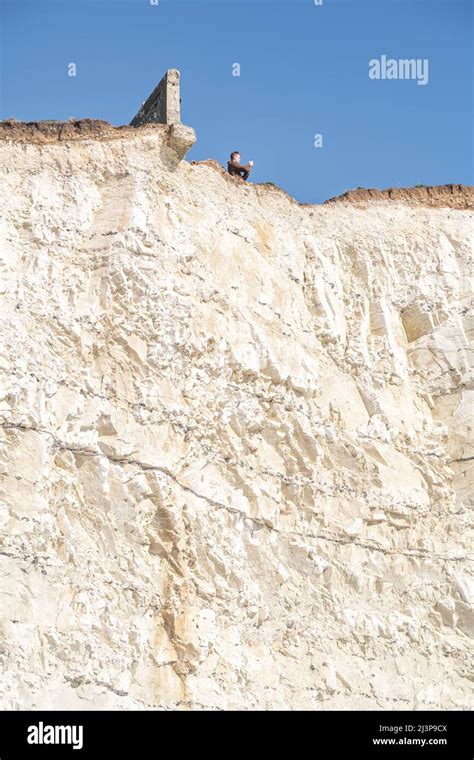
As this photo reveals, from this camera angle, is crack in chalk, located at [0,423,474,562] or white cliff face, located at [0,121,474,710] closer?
white cliff face, located at [0,121,474,710]

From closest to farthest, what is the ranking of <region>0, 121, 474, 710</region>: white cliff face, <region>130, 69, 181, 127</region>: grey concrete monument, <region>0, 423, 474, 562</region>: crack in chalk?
<region>0, 121, 474, 710</region>: white cliff face → <region>0, 423, 474, 562</region>: crack in chalk → <region>130, 69, 181, 127</region>: grey concrete monument

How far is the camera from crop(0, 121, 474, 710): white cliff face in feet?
55.4

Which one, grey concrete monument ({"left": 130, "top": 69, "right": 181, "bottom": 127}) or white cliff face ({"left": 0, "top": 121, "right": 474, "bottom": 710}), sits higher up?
grey concrete monument ({"left": 130, "top": 69, "right": 181, "bottom": 127})

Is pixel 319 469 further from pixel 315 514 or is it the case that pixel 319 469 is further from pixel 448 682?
pixel 448 682

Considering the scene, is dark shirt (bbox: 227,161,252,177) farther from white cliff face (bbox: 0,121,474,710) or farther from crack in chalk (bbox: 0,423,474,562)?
crack in chalk (bbox: 0,423,474,562)

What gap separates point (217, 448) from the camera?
1930 centimetres

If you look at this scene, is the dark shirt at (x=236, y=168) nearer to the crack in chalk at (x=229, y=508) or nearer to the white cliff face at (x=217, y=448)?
the white cliff face at (x=217, y=448)

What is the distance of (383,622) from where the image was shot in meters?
19.6

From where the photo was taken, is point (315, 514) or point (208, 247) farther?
point (208, 247)

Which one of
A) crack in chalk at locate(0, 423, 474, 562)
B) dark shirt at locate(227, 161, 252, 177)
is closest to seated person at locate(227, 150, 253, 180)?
dark shirt at locate(227, 161, 252, 177)

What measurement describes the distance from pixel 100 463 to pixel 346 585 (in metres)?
4.63

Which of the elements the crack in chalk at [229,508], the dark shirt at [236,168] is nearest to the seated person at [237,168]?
the dark shirt at [236,168]

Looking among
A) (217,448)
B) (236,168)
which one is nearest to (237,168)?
(236,168)
